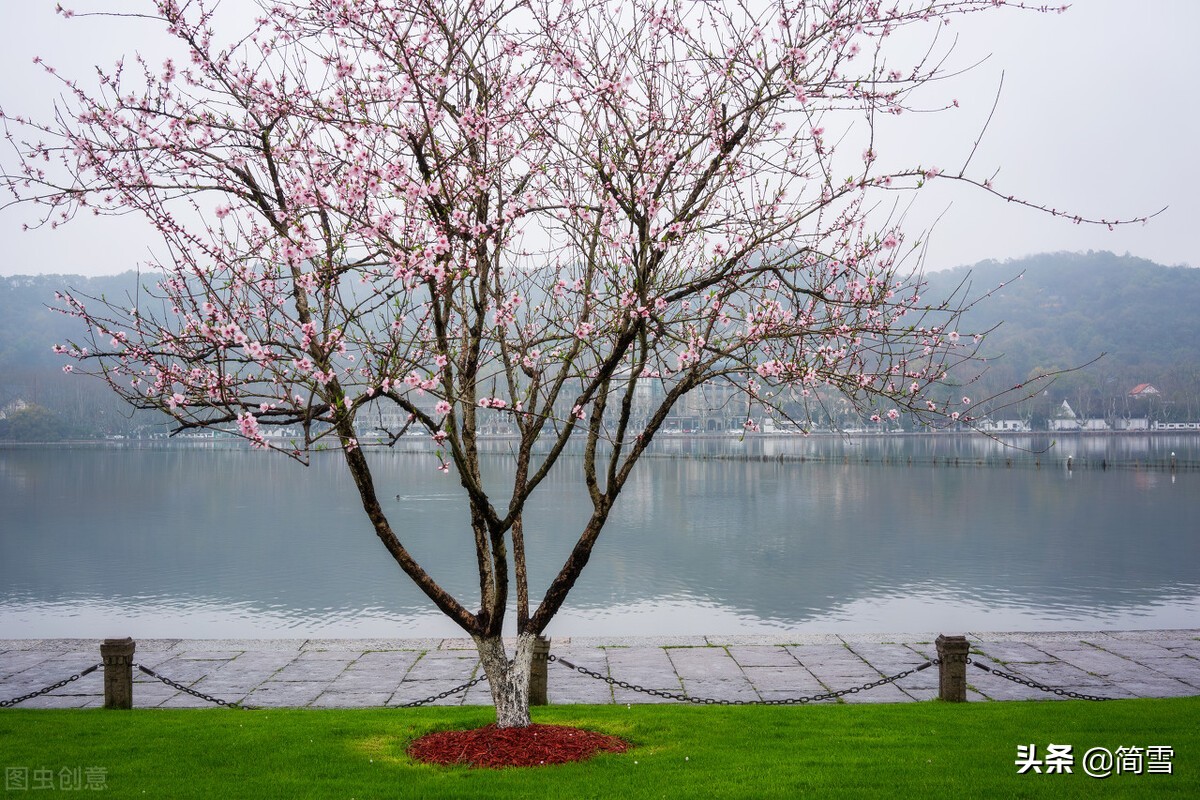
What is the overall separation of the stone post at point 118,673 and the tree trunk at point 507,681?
183 inches

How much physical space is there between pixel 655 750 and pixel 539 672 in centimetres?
243

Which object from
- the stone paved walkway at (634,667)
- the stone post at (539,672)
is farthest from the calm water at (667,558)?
the stone post at (539,672)

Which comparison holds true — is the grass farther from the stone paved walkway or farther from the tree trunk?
the stone paved walkway

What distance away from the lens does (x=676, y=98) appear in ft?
27.4

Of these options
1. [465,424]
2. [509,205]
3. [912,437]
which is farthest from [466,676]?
[912,437]

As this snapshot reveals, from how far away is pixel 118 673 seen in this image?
35.1 ft

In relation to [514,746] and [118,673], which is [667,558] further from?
[514,746]

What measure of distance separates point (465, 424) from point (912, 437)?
178 m

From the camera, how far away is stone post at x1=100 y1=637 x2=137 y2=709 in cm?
1062

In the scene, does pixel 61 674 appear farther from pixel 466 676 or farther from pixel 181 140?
pixel 181 140

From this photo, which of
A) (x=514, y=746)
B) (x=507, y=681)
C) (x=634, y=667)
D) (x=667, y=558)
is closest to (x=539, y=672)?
(x=507, y=681)

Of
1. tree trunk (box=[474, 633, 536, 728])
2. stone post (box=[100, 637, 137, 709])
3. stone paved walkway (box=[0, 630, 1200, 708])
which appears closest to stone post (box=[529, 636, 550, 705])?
stone paved walkway (box=[0, 630, 1200, 708])

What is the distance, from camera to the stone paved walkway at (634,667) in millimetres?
11758

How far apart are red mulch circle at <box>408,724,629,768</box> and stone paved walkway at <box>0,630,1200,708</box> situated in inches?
111
